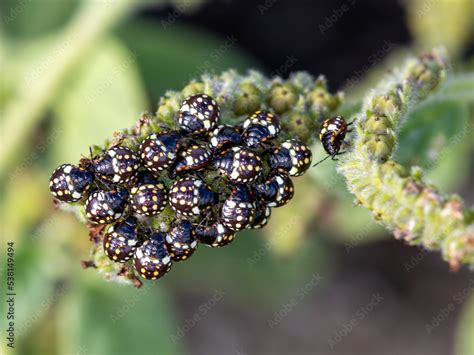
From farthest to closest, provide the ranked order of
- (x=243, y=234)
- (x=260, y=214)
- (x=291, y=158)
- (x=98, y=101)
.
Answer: (x=243, y=234), (x=98, y=101), (x=260, y=214), (x=291, y=158)

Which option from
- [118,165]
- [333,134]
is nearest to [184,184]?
[118,165]

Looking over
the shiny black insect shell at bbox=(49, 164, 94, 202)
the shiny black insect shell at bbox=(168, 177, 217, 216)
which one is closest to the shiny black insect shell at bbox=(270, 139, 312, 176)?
the shiny black insect shell at bbox=(168, 177, 217, 216)

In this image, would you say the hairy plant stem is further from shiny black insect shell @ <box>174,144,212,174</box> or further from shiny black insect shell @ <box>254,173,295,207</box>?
shiny black insect shell @ <box>254,173,295,207</box>

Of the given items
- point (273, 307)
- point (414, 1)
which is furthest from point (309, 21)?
point (273, 307)

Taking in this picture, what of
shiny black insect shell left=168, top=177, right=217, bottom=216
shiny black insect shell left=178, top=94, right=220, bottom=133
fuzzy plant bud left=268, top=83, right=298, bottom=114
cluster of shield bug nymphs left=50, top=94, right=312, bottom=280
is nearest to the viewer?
shiny black insect shell left=168, top=177, right=217, bottom=216

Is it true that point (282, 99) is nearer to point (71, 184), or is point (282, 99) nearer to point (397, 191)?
point (397, 191)

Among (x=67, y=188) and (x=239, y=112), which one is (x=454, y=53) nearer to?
(x=239, y=112)
